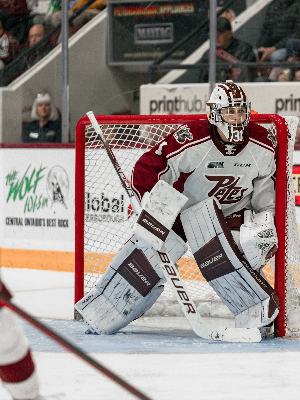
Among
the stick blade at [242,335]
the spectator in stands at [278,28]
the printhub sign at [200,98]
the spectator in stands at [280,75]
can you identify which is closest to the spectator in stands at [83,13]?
the printhub sign at [200,98]

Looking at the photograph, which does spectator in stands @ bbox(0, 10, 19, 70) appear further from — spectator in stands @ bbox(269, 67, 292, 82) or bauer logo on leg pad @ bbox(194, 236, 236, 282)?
bauer logo on leg pad @ bbox(194, 236, 236, 282)

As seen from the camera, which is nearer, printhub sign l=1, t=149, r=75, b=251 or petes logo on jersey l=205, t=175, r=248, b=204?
petes logo on jersey l=205, t=175, r=248, b=204

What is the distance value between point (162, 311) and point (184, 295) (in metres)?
0.58

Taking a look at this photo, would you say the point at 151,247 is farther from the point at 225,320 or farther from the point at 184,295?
the point at 225,320

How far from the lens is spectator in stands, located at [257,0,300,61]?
15.2ft

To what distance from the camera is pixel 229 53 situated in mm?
4812

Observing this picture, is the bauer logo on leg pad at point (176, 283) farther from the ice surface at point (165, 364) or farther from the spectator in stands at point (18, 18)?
the spectator in stands at point (18, 18)

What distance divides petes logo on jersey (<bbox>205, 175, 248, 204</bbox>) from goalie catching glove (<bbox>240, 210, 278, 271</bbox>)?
0.35 feet

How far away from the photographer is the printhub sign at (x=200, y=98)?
15.3ft

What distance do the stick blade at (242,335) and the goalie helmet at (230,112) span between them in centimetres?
69

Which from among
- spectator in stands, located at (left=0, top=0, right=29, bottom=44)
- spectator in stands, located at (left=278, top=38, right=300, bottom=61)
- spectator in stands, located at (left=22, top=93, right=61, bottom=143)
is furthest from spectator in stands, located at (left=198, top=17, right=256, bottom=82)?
spectator in stands, located at (left=0, top=0, right=29, bottom=44)

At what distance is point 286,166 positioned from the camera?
10.3 feet

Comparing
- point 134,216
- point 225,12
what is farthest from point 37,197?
point 134,216

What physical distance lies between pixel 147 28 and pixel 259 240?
2552 mm
